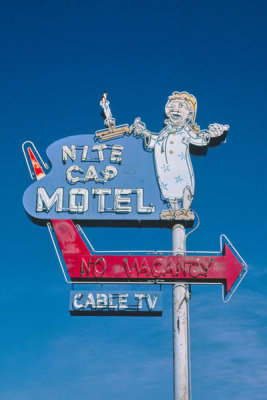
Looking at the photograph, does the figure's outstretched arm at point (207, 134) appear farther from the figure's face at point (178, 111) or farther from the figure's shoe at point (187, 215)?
the figure's shoe at point (187, 215)

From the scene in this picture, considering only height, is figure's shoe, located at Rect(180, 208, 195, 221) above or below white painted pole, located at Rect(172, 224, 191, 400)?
above

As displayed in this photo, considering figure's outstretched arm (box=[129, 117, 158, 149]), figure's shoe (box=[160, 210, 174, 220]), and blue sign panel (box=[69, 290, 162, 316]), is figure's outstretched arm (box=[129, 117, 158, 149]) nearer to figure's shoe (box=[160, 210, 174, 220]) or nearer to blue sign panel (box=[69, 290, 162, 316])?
figure's shoe (box=[160, 210, 174, 220])

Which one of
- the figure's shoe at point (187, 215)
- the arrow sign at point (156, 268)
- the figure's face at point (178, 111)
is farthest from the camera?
the figure's face at point (178, 111)

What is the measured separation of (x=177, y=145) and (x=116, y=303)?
543 centimetres

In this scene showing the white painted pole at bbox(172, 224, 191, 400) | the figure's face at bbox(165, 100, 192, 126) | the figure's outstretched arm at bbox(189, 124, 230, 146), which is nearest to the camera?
the white painted pole at bbox(172, 224, 191, 400)

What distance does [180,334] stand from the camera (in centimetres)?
1853

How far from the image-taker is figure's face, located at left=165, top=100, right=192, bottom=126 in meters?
21.6

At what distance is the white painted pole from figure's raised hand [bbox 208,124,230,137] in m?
3.47

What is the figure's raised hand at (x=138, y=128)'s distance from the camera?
21.3m

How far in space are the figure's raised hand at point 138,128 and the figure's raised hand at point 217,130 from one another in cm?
209

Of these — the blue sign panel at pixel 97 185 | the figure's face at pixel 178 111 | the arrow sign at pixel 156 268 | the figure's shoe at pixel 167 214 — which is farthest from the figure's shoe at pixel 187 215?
the figure's face at pixel 178 111

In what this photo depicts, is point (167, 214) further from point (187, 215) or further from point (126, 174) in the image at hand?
point (126, 174)

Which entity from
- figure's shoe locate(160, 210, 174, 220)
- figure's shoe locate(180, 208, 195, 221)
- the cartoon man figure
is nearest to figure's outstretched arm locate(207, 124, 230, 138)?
the cartoon man figure

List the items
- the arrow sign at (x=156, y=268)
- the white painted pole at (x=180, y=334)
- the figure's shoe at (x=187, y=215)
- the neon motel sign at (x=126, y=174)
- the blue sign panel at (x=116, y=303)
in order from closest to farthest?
the white painted pole at (x=180, y=334), the blue sign panel at (x=116, y=303), the arrow sign at (x=156, y=268), the figure's shoe at (x=187, y=215), the neon motel sign at (x=126, y=174)
